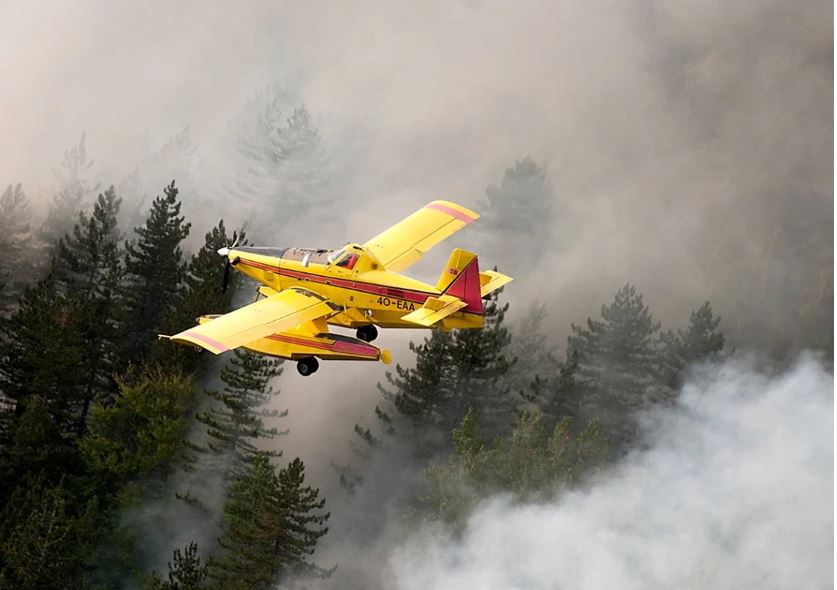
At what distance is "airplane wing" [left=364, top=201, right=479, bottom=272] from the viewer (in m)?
52.4

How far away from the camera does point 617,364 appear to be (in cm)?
6994

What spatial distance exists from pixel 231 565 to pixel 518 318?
57014mm

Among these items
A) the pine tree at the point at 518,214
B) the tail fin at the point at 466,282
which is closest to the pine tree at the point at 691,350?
the tail fin at the point at 466,282

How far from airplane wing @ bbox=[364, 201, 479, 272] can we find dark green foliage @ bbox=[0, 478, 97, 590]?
1777 centimetres

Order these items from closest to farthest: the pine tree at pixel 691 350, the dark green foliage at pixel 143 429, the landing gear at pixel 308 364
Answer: the landing gear at pixel 308 364 → the dark green foliage at pixel 143 429 → the pine tree at pixel 691 350

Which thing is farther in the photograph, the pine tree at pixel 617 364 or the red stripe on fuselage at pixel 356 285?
the pine tree at pixel 617 364

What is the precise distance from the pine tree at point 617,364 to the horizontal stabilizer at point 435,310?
→ 2411cm

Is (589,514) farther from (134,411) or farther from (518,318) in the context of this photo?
(518,318)

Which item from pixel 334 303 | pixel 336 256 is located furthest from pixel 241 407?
pixel 336 256

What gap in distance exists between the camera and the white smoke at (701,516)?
4297 cm

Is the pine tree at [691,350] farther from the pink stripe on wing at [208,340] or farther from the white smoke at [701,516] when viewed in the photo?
the pink stripe on wing at [208,340]

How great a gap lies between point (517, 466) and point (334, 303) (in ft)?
42.2

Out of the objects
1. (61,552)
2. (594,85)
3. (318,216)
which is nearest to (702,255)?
(594,85)

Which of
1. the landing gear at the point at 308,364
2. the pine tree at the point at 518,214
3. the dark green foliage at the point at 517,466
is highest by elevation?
the pine tree at the point at 518,214
